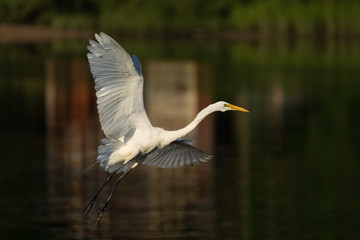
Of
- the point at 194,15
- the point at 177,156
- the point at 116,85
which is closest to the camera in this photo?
the point at 116,85

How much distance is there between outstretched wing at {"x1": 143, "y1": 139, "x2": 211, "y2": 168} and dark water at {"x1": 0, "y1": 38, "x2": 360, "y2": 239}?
525 centimetres

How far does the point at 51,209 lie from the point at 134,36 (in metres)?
58.4

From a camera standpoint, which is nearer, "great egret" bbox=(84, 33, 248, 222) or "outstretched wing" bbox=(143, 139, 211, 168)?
"great egret" bbox=(84, 33, 248, 222)

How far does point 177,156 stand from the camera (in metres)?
11.5

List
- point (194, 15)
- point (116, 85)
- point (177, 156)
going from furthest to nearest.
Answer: point (194, 15), point (177, 156), point (116, 85)

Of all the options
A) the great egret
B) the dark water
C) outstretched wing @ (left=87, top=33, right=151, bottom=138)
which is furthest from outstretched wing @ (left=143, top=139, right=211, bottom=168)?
the dark water

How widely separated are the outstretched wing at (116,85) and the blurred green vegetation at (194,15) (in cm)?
6526

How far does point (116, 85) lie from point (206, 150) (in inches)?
663

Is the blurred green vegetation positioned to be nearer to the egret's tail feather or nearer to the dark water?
the dark water

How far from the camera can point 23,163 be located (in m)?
24.9

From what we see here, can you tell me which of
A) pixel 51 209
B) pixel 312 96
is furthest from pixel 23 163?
pixel 312 96

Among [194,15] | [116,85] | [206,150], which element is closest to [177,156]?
[116,85]

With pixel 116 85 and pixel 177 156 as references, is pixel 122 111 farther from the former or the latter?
pixel 177 156

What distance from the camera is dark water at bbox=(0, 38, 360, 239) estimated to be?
1791 centimetres
